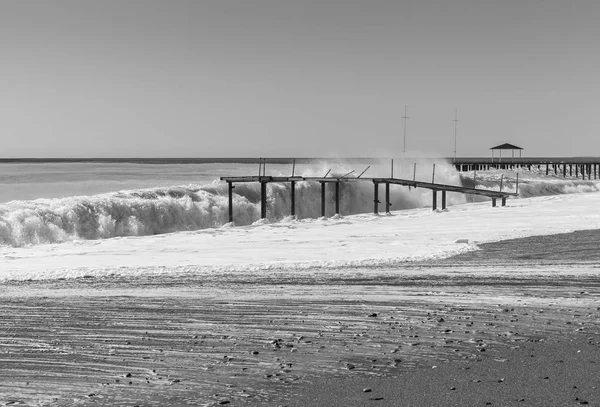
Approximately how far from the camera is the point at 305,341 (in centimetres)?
859

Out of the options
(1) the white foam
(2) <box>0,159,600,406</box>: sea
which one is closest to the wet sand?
A: (2) <box>0,159,600,406</box>: sea

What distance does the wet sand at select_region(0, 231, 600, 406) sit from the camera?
22.3ft

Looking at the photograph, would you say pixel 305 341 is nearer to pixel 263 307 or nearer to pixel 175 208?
pixel 263 307

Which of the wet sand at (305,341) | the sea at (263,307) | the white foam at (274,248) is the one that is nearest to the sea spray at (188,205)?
the white foam at (274,248)

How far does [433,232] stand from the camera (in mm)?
23953

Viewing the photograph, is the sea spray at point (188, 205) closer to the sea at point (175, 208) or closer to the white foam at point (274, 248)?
the sea at point (175, 208)

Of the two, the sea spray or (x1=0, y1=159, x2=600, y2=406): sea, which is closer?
(x1=0, y1=159, x2=600, y2=406): sea

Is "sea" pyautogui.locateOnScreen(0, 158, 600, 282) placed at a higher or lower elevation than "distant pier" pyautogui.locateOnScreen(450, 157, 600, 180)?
lower

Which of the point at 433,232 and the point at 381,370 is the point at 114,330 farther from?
the point at 433,232

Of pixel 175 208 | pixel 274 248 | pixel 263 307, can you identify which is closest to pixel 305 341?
pixel 263 307

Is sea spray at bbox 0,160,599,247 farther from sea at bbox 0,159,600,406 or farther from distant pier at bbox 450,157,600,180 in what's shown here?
distant pier at bbox 450,157,600,180

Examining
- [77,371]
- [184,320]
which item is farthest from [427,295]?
[77,371]

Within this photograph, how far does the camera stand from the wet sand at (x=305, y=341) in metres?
6.79

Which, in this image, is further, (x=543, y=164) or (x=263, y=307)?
(x=543, y=164)
